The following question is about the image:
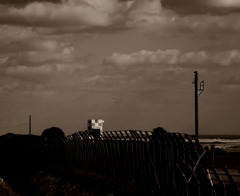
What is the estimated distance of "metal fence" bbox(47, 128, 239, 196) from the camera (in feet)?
36.0

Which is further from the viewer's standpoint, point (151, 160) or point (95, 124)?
point (95, 124)

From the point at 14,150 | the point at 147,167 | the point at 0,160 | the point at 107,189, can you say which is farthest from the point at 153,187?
the point at 14,150

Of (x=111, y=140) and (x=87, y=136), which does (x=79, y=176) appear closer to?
(x=111, y=140)

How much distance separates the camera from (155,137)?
620 inches

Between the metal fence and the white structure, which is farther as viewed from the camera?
the white structure

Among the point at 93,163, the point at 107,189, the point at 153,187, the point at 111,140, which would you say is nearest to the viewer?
the point at 153,187

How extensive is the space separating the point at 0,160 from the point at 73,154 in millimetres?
10259

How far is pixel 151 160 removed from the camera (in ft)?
52.9

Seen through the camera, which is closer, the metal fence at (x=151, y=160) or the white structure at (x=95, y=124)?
the metal fence at (x=151, y=160)

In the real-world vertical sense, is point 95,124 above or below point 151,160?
above

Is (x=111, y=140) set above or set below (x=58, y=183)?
above

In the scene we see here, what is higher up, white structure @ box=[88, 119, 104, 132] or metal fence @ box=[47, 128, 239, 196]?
white structure @ box=[88, 119, 104, 132]

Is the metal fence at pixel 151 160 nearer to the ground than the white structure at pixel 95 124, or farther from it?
nearer to the ground

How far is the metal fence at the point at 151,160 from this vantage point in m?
11.0
